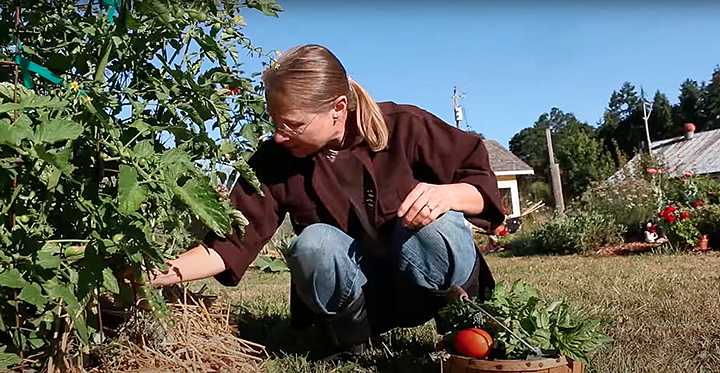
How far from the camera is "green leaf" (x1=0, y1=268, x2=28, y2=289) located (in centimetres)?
120

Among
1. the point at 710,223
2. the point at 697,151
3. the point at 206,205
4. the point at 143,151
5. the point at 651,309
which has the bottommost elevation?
the point at 710,223

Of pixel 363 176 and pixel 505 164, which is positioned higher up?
pixel 363 176

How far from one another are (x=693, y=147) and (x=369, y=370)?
79.2 feet

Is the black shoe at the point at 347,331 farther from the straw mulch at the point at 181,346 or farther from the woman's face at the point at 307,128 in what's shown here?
the woman's face at the point at 307,128

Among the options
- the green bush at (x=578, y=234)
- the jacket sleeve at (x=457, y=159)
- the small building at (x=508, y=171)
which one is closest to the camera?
the jacket sleeve at (x=457, y=159)

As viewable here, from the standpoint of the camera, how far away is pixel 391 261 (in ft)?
7.14

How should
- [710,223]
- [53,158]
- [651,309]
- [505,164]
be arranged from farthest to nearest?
1. [505,164]
2. [710,223]
3. [651,309]
4. [53,158]

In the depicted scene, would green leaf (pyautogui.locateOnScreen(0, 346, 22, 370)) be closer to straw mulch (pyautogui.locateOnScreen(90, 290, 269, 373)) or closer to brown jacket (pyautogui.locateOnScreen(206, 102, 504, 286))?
straw mulch (pyautogui.locateOnScreen(90, 290, 269, 373))

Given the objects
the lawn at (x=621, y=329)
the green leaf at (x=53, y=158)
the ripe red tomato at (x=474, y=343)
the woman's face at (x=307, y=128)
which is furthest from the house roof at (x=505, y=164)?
the green leaf at (x=53, y=158)

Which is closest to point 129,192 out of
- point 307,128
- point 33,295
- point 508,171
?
point 33,295

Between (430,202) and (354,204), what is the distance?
38cm

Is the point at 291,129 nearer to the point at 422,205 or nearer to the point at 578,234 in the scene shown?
the point at 422,205

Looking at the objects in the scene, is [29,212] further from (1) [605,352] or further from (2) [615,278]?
(2) [615,278]

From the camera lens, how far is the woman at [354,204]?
79.7 inches
